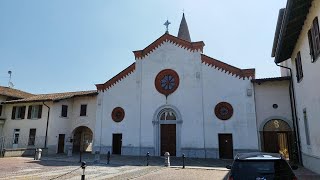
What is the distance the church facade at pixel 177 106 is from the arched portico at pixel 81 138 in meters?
4.95

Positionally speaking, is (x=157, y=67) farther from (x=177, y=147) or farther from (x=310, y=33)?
(x=310, y=33)

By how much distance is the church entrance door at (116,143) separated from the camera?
25.3 meters

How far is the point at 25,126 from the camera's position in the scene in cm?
2894

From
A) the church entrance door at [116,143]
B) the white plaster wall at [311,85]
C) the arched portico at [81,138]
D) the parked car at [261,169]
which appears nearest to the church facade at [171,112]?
the church entrance door at [116,143]

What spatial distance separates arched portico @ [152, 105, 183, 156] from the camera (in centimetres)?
2303

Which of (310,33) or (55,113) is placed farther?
(55,113)

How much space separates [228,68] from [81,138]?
19.6 metres

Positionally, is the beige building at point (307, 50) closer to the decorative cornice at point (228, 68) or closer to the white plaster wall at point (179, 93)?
the decorative cornice at point (228, 68)

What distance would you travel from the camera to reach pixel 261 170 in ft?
19.4

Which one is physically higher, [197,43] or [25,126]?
[197,43]

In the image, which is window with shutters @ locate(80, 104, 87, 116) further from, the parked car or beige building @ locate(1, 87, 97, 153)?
the parked car

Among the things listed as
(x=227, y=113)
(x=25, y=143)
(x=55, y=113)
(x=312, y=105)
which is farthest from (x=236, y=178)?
(x=25, y=143)

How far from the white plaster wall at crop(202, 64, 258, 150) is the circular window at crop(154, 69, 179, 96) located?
281 centimetres

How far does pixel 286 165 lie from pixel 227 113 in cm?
1558
